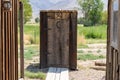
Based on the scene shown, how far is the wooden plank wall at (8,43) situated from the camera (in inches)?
218

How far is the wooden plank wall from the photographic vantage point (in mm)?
5547

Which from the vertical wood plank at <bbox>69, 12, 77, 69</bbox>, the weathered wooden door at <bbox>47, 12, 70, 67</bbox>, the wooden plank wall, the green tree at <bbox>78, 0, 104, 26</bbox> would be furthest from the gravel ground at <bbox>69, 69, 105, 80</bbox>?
the green tree at <bbox>78, 0, 104, 26</bbox>

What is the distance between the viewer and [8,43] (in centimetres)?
596

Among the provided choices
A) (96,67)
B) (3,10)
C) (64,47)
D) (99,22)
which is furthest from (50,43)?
(99,22)

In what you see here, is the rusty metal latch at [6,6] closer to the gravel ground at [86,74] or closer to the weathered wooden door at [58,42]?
the gravel ground at [86,74]

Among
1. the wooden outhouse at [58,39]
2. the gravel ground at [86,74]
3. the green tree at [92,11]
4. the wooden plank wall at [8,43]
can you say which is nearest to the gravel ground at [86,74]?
the gravel ground at [86,74]

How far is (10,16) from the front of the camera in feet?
20.0

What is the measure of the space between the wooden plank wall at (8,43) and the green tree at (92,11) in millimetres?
35200

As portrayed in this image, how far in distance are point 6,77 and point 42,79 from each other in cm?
359

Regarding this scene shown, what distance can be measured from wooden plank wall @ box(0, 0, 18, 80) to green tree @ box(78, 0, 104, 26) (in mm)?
35200

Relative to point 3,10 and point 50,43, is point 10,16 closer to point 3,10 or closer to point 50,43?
point 3,10

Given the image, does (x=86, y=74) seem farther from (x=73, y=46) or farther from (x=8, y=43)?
(x=8, y=43)

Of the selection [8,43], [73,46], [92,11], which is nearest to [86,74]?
[73,46]

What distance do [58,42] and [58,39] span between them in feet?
0.32
